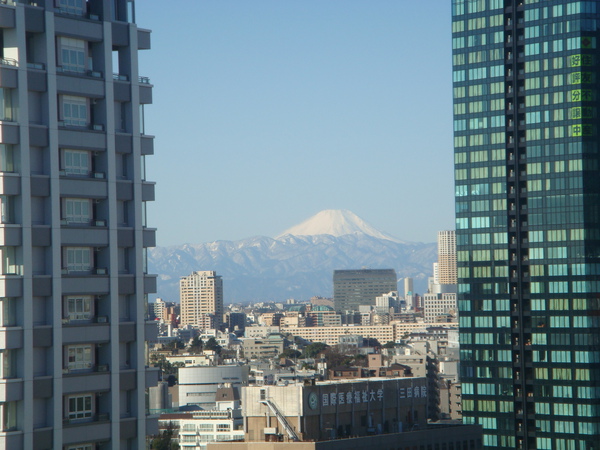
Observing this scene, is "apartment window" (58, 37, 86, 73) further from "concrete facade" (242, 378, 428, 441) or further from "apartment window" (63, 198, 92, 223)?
"concrete facade" (242, 378, 428, 441)

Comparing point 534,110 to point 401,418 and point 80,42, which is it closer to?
point 401,418

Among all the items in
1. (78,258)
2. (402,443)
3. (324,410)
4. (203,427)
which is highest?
(78,258)

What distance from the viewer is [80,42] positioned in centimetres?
4403

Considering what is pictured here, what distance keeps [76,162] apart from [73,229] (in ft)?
8.29

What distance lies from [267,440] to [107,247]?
65.1 meters

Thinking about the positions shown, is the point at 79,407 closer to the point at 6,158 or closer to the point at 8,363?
the point at 8,363

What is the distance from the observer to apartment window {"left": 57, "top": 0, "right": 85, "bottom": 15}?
44219mm

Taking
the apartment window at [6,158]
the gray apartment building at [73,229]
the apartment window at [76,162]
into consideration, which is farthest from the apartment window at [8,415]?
the apartment window at [76,162]

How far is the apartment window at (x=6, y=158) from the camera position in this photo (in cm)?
4134

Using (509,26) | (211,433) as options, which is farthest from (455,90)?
(211,433)

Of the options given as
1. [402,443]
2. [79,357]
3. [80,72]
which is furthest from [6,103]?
[402,443]

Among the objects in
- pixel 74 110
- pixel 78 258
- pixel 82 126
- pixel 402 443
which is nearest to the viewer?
pixel 78 258

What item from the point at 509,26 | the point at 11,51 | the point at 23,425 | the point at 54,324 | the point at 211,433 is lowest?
the point at 211,433

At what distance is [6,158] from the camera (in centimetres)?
4144
